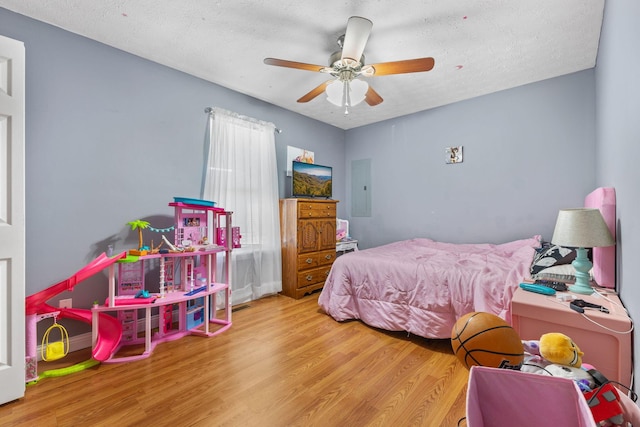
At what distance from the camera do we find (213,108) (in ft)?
10.2

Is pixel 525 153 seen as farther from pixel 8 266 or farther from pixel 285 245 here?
pixel 8 266

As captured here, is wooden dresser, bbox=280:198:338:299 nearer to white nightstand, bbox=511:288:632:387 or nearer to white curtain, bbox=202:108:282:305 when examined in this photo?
white curtain, bbox=202:108:282:305

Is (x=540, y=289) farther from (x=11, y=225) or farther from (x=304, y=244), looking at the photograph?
(x=11, y=225)

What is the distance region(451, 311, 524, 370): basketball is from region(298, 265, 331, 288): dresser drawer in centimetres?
243

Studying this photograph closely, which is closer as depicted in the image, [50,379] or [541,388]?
[541,388]

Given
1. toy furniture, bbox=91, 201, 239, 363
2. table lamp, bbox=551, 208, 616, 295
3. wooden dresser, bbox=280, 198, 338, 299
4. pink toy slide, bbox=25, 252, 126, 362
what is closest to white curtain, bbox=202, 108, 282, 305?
wooden dresser, bbox=280, 198, 338, 299

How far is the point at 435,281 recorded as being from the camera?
2316mm

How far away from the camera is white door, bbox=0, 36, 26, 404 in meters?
1.65

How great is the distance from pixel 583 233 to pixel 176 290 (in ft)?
9.76

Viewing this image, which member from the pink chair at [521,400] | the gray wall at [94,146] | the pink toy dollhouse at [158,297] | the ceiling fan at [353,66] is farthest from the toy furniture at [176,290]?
the pink chair at [521,400]

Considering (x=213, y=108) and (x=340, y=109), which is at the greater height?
(x=340, y=109)

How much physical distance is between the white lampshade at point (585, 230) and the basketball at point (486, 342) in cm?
72

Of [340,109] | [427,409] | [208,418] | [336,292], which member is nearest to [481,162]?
[340,109]

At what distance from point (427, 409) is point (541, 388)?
1.01m
